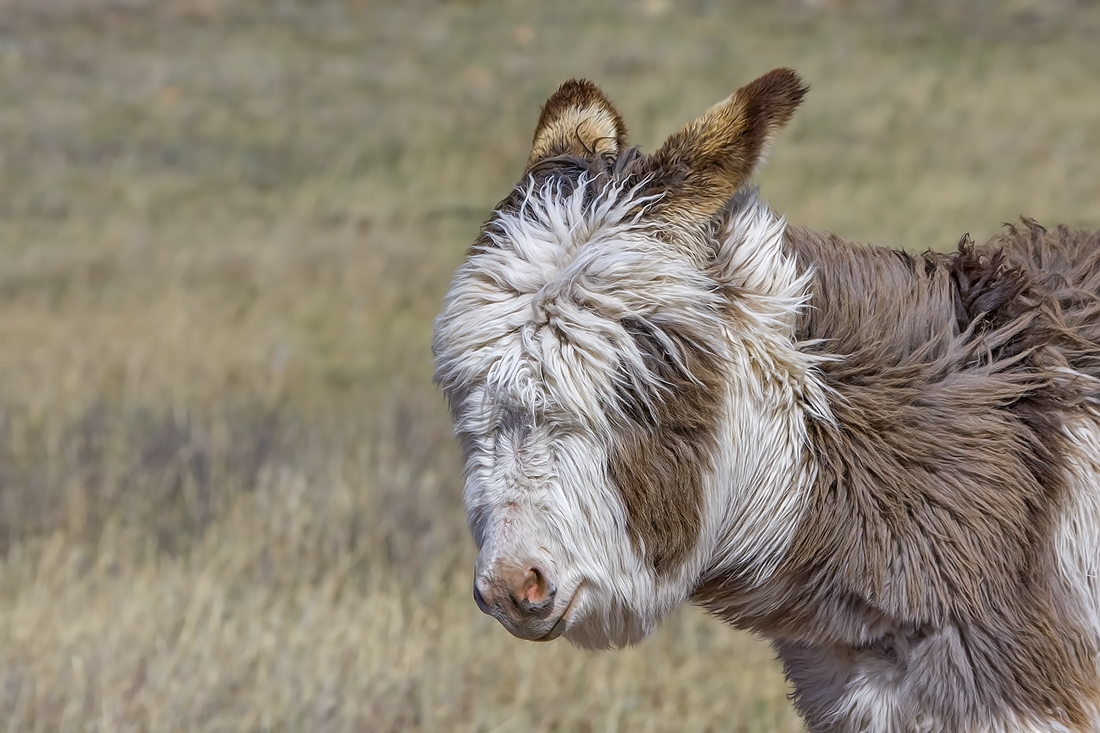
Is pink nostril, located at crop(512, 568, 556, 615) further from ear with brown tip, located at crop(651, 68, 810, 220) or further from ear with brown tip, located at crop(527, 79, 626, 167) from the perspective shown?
ear with brown tip, located at crop(527, 79, 626, 167)

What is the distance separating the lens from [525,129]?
18.7 m

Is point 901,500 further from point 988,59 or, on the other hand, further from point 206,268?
point 988,59

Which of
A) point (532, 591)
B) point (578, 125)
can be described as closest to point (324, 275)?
point (578, 125)

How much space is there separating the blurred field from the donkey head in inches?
92.3

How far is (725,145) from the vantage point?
8.46ft

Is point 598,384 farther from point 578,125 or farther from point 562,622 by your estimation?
point 578,125

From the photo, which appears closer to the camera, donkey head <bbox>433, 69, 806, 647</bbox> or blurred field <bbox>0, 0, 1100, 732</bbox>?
donkey head <bbox>433, 69, 806, 647</bbox>

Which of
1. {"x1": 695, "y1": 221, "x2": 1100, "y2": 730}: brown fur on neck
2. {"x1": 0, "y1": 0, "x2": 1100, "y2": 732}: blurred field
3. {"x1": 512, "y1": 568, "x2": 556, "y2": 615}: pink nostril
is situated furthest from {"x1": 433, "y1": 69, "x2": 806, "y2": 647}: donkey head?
{"x1": 0, "y1": 0, "x2": 1100, "y2": 732}: blurred field

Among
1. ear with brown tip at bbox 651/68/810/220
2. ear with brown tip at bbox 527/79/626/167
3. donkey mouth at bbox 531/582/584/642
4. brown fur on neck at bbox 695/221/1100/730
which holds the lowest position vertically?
donkey mouth at bbox 531/582/584/642

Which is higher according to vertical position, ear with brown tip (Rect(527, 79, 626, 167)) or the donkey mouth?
ear with brown tip (Rect(527, 79, 626, 167))

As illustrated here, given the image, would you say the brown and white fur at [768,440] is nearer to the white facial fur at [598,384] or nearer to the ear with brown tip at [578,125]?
the white facial fur at [598,384]

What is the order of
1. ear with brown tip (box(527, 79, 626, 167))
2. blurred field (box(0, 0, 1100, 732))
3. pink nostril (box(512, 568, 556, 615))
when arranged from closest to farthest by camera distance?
pink nostril (box(512, 568, 556, 615)) < ear with brown tip (box(527, 79, 626, 167)) < blurred field (box(0, 0, 1100, 732))

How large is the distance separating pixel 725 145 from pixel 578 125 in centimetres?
57

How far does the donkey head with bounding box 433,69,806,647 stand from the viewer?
2.46 m
